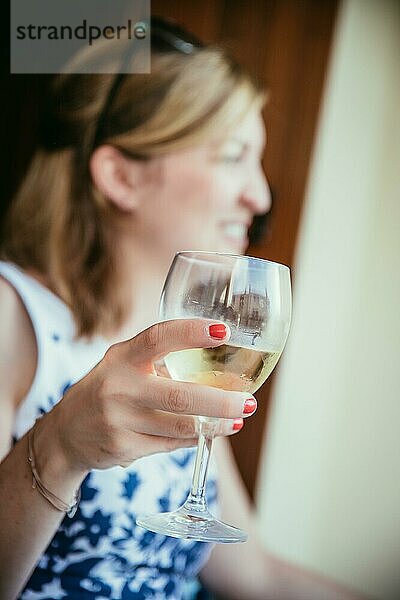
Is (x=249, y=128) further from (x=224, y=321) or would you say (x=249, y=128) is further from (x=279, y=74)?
(x=224, y=321)

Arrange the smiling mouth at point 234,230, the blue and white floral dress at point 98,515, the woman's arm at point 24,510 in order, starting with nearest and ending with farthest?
the woman's arm at point 24,510, the blue and white floral dress at point 98,515, the smiling mouth at point 234,230

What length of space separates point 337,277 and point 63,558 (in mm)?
1303

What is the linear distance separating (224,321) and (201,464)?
140 mm

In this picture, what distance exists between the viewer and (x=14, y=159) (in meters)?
1.58

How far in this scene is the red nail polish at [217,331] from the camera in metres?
0.70

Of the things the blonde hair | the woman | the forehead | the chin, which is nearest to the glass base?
the woman

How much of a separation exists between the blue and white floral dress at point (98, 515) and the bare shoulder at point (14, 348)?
0.05ft

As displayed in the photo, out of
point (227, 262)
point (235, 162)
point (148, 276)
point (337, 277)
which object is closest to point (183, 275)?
point (227, 262)

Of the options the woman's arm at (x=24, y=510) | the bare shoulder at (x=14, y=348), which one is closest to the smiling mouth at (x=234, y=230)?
the bare shoulder at (x=14, y=348)

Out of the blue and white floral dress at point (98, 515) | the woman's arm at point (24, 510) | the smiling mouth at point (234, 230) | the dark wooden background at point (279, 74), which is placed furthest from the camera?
the dark wooden background at point (279, 74)

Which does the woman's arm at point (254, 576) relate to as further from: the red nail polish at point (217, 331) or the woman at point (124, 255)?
the red nail polish at point (217, 331)

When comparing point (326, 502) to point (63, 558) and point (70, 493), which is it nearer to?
point (63, 558)

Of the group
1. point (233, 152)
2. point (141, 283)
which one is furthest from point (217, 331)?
point (233, 152)

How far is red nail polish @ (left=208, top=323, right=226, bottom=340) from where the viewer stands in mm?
696
